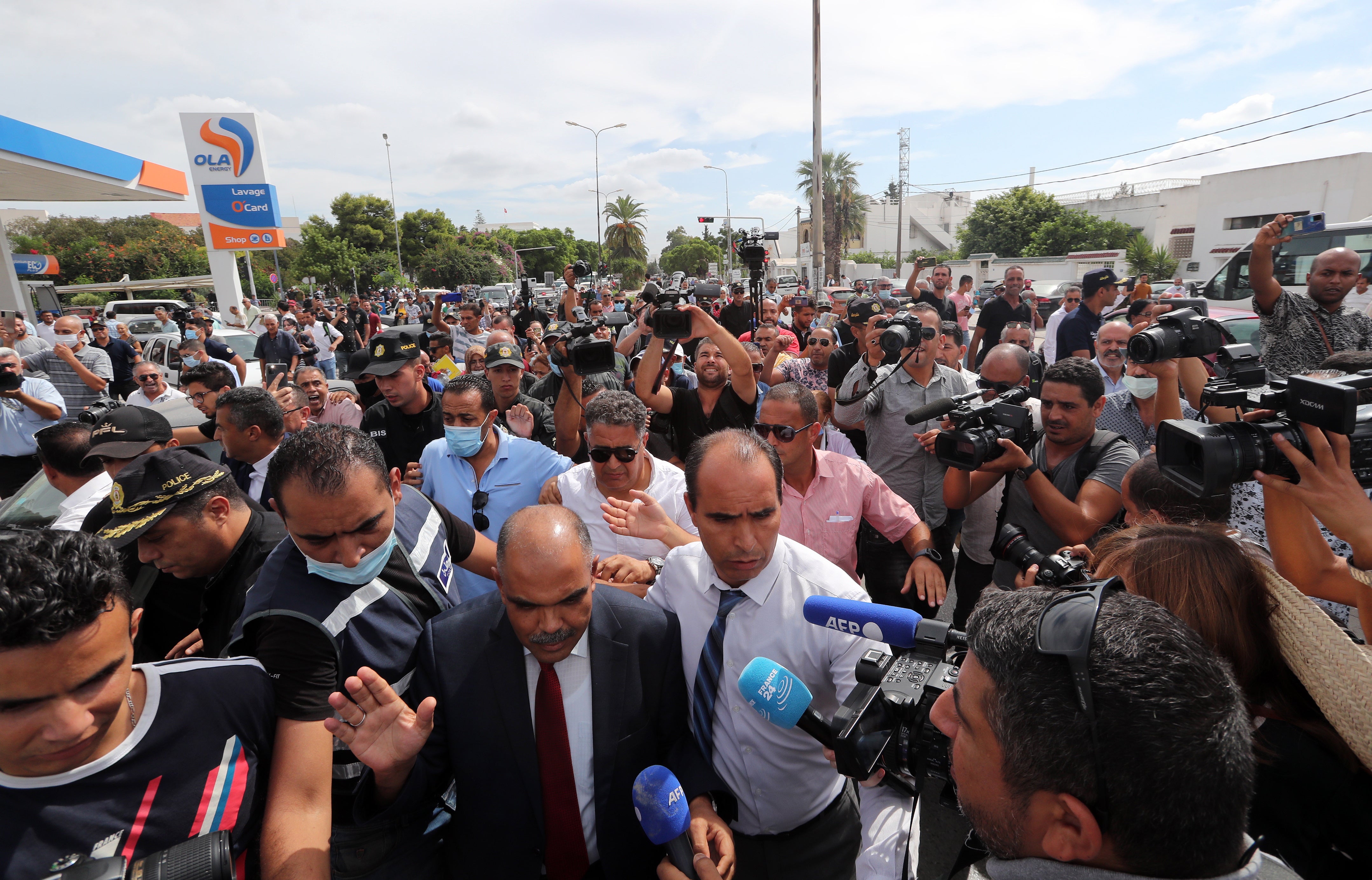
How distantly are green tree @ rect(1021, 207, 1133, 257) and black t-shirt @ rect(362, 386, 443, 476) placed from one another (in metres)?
48.5

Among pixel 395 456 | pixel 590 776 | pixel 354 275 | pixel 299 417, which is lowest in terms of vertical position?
pixel 590 776

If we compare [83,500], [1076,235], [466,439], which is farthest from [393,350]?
[1076,235]

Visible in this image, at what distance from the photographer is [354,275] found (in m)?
41.8

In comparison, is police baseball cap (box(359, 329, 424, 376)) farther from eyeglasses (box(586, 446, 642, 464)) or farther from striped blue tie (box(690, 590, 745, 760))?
striped blue tie (box(690, 590, 745, 760))

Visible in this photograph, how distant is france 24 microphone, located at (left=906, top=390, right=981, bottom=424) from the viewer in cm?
307

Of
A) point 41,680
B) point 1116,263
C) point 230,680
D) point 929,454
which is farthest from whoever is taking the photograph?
point 1116,263

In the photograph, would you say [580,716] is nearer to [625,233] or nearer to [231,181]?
[231,181]

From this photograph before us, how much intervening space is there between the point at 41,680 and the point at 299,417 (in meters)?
3.65

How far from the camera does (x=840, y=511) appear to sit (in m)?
3.21

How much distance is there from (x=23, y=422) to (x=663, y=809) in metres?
7.63

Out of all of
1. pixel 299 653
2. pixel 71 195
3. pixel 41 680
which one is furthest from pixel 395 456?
pixel 71 195

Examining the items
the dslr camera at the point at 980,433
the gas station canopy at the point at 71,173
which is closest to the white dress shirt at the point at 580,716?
the dslr camera at the point at 980,433

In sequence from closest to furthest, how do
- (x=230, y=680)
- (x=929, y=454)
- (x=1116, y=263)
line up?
(x=230, y=680) < (x=929, y=454) < (x=1116, y=263)

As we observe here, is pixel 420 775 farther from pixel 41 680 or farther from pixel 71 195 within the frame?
pixel 71 195
